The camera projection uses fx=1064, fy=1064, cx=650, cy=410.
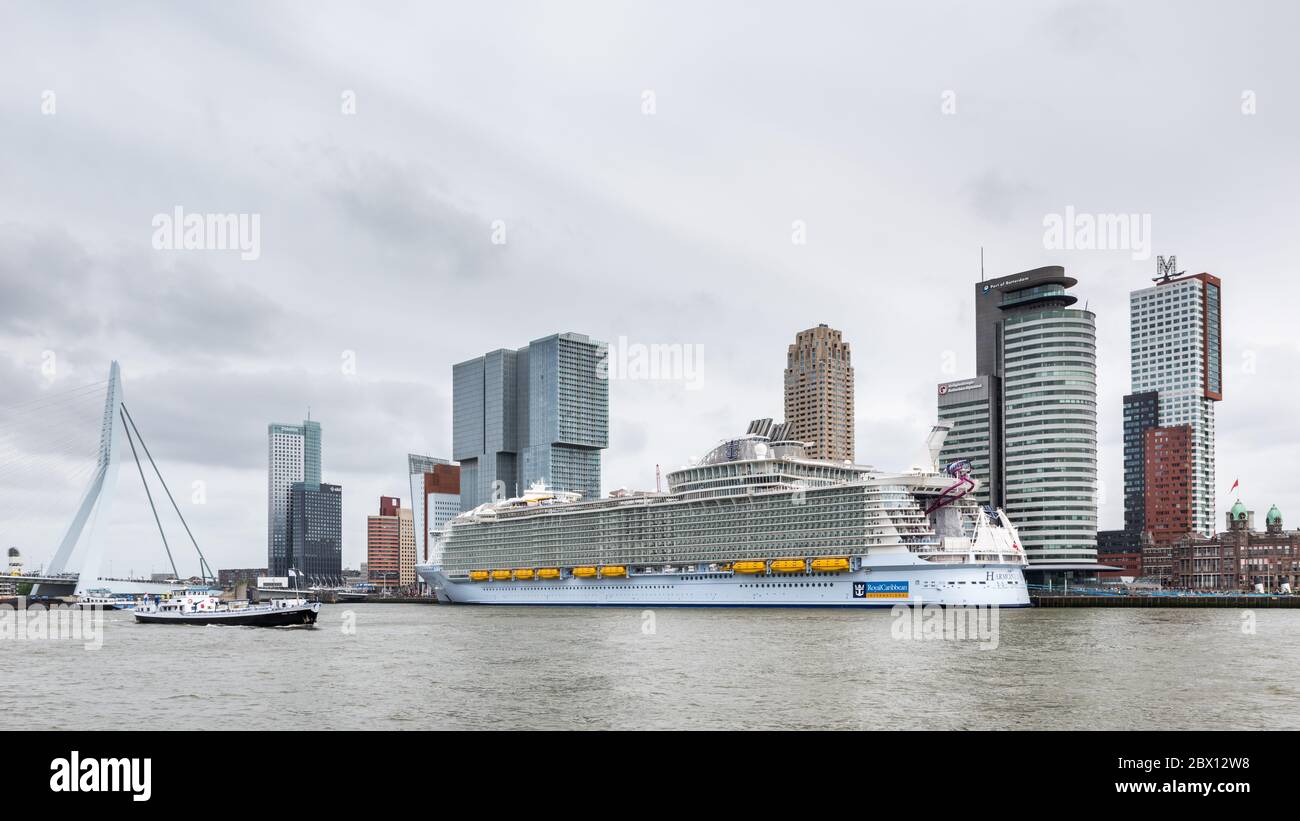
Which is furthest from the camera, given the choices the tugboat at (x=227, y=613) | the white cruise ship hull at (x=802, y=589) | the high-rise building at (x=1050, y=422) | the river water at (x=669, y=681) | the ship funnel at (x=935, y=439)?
the high-rise building at (x=1050, y=422)

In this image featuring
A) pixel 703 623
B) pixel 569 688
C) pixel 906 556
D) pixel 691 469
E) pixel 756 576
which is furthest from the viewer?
pixel 691 469

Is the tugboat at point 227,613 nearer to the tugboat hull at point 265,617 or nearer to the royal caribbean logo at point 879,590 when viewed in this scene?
the tugboat hull at point 265,617

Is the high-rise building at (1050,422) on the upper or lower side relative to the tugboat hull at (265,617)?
upper

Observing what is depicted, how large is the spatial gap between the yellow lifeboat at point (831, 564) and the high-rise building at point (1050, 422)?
55800 mm

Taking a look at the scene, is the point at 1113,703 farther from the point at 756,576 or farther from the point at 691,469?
the point at 691,469

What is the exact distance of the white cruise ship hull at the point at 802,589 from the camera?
3920 inches

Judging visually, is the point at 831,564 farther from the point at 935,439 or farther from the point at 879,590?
the point at 935,439

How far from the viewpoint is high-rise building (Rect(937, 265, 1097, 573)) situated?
506ft

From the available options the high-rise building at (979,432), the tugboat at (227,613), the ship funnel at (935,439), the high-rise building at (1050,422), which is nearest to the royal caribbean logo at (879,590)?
the ship funnel at (935,439)

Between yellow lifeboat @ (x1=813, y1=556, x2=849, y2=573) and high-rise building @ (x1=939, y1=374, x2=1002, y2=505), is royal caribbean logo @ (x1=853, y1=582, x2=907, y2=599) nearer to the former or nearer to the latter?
yellow lifeboat @ (x1=813, y1=556, x2=849, y2=573)

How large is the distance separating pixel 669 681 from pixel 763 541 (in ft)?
250
